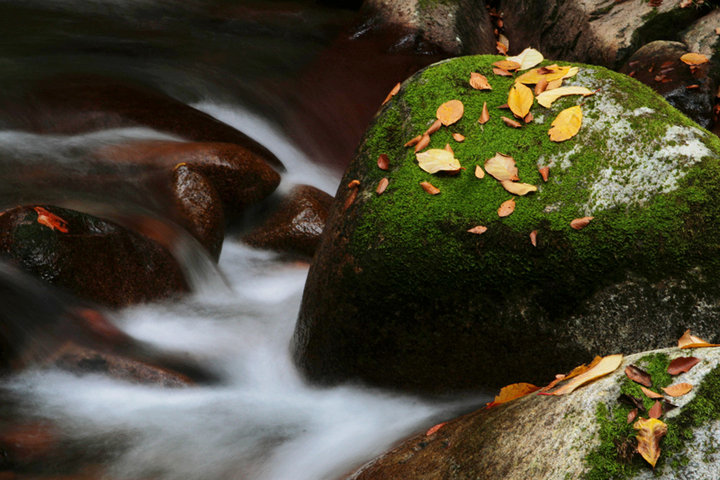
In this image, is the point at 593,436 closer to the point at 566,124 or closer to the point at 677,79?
the point at 566,124

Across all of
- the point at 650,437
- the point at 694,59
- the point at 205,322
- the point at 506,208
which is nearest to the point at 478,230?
the point at 506,208

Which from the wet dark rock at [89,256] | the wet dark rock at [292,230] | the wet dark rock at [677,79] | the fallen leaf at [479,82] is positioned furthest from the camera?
the wet dark rock at [677,79]

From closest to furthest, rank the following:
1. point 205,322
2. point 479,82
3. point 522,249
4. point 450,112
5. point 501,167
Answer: point 522,249
point 501,167
point 450,112
point 479,82
point 205,322

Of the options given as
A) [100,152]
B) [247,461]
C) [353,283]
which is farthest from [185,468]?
[100,152]

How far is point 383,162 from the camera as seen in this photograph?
3414 millimetres

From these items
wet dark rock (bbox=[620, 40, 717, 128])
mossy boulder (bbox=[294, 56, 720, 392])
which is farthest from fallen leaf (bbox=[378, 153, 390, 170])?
wet dark rock (bbox=[620, 40, 717, 128])

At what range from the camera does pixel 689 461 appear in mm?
1734

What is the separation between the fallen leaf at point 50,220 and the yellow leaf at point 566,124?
118 inches

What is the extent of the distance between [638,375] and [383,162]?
5.94 feet

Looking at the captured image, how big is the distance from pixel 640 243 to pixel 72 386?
302 cm

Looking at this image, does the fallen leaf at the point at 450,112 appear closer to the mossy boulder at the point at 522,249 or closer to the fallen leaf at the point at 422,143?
the mossy boulder at the point at 522,249

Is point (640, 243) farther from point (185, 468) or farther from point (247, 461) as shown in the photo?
point (185, 468)

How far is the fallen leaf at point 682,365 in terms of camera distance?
200cm

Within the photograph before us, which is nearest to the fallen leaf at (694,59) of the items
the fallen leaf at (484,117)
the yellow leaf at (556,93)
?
the yellow leaf at (556,93)
